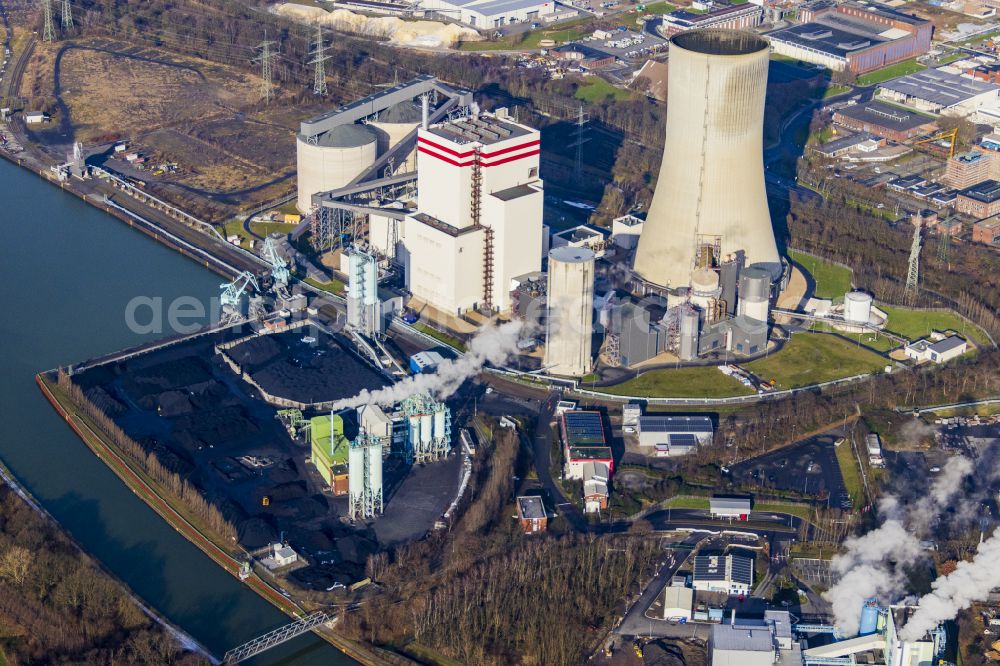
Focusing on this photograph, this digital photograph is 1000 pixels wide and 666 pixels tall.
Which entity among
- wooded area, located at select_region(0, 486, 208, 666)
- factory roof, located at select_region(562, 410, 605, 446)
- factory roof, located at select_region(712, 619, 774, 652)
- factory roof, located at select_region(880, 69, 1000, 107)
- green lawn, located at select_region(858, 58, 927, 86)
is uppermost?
factory roof, located at select_region(880, 69, 1000, 107)

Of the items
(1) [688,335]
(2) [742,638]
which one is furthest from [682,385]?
(2) [742,638]

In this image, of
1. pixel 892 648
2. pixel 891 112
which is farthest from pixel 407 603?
pixel 891 112

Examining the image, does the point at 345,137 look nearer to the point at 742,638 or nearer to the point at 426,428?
the point at 426,428

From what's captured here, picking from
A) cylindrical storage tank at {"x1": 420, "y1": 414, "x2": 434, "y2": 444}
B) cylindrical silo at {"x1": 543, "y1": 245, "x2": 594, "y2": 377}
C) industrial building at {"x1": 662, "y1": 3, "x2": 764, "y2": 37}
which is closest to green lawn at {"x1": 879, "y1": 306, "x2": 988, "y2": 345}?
cylindrical silo at {"x1": 543, "y1": 245, "x2": 594, "y2": 377}

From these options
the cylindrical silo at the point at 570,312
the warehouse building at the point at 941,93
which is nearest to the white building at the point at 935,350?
the cylindrical silo at the point at 570,312

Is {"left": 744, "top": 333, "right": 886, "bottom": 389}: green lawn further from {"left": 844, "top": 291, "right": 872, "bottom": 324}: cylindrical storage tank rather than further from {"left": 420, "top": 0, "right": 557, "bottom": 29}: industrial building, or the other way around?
{"left": 420, "top": 0, "right": 557, "bottom": 29}: industrial building

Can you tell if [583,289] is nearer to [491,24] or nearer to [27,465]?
[27,465]
